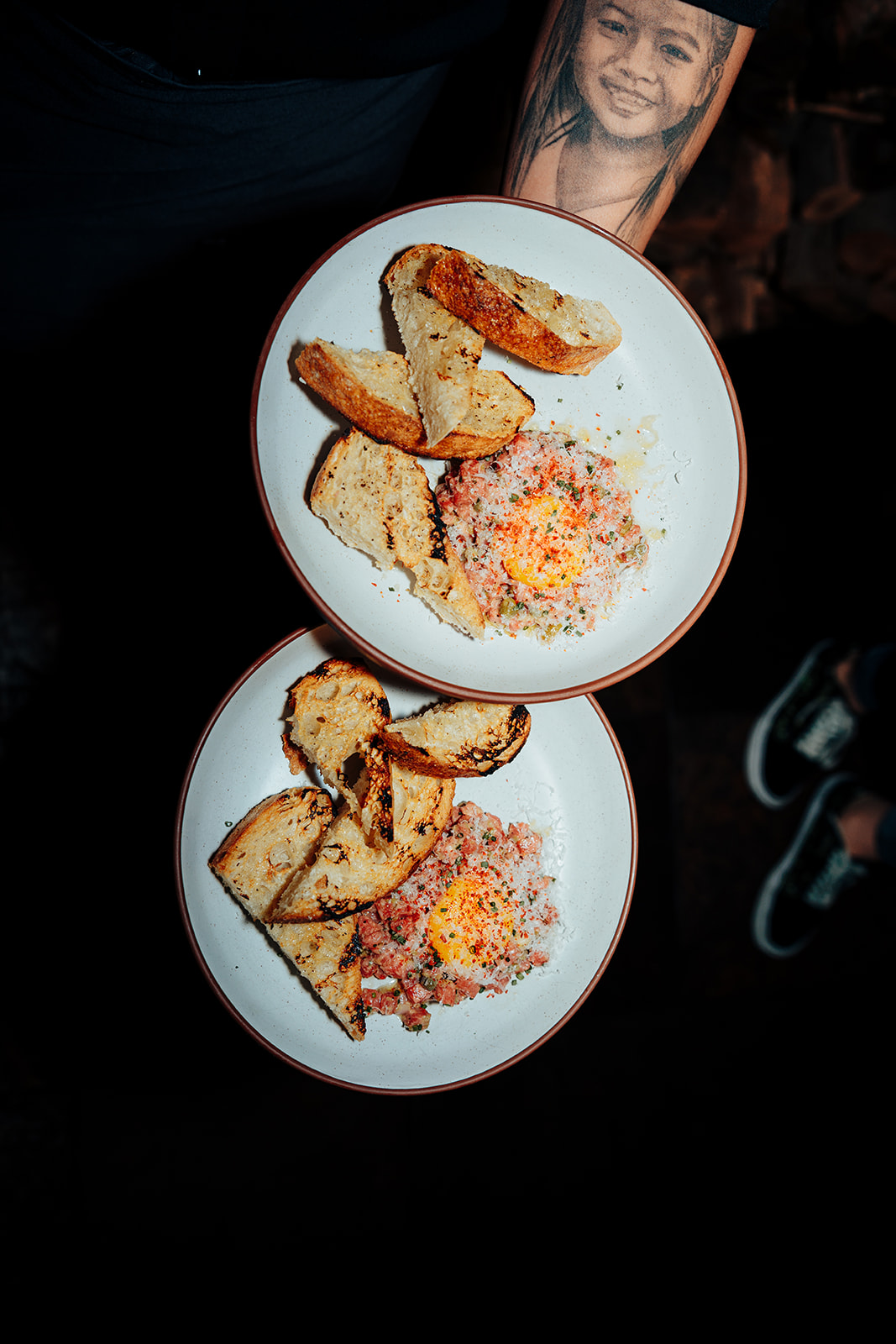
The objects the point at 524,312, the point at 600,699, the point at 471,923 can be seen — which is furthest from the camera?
the point at 600,699

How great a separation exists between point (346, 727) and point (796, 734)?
1452 millimetres

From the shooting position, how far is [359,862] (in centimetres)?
93

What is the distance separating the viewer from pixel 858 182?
190cm

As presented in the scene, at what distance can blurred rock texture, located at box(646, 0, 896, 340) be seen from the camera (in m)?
1.78

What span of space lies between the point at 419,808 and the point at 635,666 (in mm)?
327

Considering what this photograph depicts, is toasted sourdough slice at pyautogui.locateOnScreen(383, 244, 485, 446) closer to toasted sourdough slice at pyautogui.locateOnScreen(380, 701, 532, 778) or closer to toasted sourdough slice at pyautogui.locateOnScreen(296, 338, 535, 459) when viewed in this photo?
toasted sourdough slice at pyautogui.locateOnScreen(296, 338, 535, 459)

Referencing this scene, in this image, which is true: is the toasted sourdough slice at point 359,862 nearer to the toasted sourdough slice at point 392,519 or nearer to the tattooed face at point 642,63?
the toasted sourdough slice at point 392,519

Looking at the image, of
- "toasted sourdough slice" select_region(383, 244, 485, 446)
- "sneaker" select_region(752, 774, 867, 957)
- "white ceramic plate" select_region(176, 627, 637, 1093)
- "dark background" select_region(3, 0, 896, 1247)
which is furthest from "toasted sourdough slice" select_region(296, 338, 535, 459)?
"sneaker" select_region(752, 774, 867, 957)

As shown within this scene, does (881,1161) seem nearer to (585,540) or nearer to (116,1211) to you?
(116,1211)

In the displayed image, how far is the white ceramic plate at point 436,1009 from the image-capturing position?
0.95 metres


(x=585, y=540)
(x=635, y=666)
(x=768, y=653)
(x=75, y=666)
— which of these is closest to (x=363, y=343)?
(x=585, y=540)

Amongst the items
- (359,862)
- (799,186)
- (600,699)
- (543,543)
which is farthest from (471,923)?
(799,186)

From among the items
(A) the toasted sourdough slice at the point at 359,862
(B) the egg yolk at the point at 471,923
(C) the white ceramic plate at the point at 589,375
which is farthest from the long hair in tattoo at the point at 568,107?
(B) the egg yolk at the point at 471,923

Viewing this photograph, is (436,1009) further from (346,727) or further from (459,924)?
(346,727)
